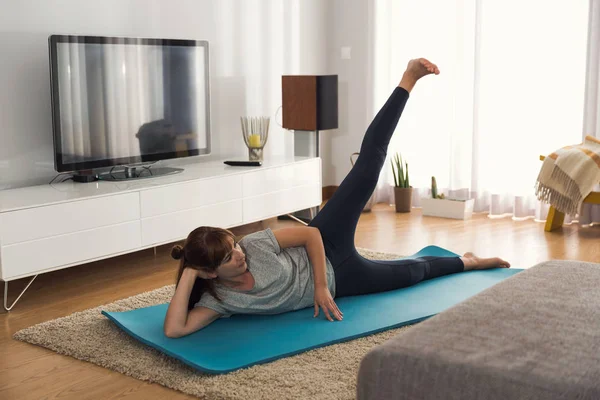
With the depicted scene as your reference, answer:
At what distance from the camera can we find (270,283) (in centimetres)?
301

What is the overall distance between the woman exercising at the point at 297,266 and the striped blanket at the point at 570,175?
65.0 inches

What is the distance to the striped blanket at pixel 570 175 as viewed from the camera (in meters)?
4.79

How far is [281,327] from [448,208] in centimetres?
296

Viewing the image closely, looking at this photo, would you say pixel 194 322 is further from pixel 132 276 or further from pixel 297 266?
pixel 132 276

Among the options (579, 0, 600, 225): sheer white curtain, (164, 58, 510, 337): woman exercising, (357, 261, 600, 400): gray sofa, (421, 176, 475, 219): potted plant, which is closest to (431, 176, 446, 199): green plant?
(421, 176, 475, 219): potted plant

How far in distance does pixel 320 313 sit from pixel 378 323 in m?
0.26

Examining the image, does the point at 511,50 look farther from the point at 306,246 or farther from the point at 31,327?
the point at 31,327

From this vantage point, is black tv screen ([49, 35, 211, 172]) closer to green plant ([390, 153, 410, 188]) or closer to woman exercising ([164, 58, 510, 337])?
woman exercising ([164, 58, 510, 337])

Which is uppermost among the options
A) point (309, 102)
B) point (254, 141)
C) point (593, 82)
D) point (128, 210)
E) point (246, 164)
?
point (593, 82)

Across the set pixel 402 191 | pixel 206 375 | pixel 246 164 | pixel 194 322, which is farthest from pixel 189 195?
pixel 402 191

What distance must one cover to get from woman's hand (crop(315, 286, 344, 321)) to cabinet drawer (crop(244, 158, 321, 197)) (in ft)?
5.72

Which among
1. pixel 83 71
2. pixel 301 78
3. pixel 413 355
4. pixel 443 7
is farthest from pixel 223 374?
pixel 443 7

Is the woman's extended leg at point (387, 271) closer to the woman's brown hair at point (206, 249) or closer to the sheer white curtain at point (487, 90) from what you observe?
the woman's brown hair at point (206, 249)

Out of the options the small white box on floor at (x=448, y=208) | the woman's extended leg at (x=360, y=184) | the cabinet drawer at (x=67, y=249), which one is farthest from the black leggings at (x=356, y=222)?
the small white box on floor at (x=448, y=208)
